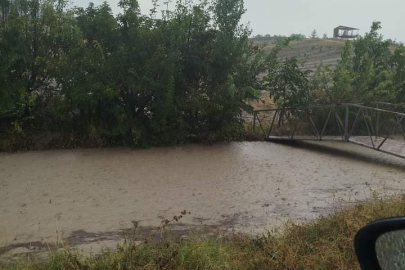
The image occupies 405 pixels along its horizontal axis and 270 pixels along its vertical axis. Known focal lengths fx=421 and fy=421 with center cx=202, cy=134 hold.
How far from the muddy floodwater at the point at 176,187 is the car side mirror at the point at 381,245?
11.9ft

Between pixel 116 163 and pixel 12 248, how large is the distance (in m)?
4.84

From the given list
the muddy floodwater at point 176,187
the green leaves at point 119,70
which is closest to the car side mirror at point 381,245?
the muddy floodwater at point 176,187

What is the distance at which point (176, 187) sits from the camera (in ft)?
25.3

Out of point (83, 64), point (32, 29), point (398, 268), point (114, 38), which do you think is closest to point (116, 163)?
point (83, 64)

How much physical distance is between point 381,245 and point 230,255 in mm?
2343

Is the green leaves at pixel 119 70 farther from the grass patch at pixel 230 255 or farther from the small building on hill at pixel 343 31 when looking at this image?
the small building on hill at pixel 343 31

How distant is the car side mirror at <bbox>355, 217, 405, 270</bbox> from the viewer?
1.71 m

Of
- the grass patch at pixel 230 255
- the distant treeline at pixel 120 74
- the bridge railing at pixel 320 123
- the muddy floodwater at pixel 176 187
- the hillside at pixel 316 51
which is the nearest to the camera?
the grass patch at pixel 230 255

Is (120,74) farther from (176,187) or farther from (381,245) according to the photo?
(381,245)

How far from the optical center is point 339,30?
36406mm

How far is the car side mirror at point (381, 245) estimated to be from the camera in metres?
1.71

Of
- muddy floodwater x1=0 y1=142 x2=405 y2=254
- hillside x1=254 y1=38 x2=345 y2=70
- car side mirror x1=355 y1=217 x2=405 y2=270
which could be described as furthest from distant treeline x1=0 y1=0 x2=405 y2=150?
hillside x1=254 y1=38 x2=345 y2=70

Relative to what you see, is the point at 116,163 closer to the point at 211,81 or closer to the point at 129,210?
the point at 129,210

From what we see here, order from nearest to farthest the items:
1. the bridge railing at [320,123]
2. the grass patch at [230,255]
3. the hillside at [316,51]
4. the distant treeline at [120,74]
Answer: the grass patch at [230,255] < the distant treeline at [120,74] < the bridge railing at [320,123] < the hillside at [316,51]
